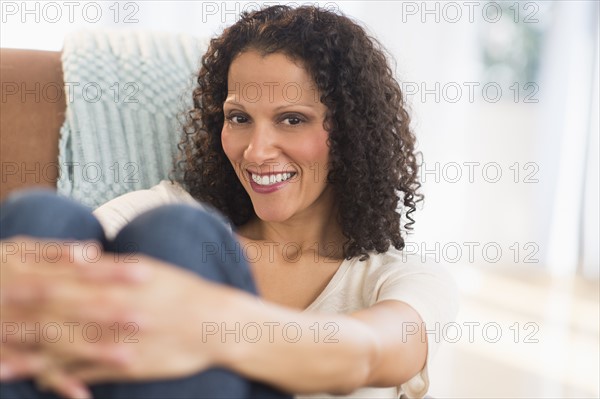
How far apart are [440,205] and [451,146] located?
25 cm

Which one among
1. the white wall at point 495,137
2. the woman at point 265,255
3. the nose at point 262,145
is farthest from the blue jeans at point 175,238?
Answer: the white wall at point 495,137

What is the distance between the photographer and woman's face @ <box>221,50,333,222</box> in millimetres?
1443

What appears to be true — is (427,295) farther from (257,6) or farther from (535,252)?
(535,252)

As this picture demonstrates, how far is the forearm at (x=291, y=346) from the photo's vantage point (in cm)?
93

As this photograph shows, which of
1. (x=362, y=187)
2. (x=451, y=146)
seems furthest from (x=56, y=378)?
(x=451, y=146)

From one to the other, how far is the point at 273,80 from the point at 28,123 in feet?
1.59

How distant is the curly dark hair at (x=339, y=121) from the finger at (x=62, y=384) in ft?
2.29

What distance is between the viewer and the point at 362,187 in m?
1.55

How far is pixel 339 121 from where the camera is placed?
151 cm

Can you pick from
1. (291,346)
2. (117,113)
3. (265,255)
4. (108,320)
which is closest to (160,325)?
(108,320)

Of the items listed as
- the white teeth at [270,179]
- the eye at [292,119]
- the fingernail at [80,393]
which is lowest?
the fingernail at [80,393]

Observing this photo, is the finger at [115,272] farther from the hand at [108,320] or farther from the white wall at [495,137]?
the white wall at [495,137]

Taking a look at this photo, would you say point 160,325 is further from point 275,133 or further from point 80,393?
point 275,133

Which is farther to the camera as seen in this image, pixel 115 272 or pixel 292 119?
pixel 292 119
